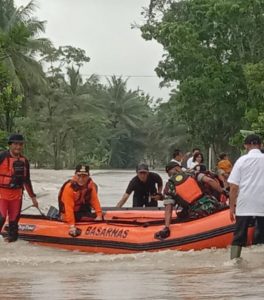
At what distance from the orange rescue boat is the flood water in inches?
5.9

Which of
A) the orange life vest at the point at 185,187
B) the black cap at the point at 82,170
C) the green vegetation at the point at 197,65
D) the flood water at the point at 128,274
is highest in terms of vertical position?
the green vegetation at the point at 197,65

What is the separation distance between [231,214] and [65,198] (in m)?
2.77

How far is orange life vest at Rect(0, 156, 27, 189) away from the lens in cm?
1084

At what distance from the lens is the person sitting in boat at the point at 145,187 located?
41.7ft

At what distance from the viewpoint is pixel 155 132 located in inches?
3590

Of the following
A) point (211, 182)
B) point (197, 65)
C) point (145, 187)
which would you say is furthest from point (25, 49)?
point (211, 182)

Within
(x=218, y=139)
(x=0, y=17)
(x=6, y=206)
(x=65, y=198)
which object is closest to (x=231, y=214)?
(x=65, y=198)

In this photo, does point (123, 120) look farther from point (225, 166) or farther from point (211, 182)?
point (211, 182)

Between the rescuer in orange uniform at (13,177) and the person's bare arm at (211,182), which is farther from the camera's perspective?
the rescuer in orange uniform at (13,177)

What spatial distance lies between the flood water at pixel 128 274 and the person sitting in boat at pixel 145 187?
2206 mm

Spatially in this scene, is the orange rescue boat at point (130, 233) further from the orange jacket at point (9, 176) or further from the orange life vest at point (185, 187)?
the orange jacket at point (9, 176)

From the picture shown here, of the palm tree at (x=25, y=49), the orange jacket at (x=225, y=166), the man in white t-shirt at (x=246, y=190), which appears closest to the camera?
the man in white t-shirt at (x=246, y=190)

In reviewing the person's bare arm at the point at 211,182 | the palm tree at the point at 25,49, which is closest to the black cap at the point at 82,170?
the person's bare arm at the point at 211,182

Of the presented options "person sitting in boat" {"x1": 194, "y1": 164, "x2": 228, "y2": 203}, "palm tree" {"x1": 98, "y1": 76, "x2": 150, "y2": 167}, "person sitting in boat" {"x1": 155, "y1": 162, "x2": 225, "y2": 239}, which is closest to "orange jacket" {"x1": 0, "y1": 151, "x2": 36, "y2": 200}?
"person sitting in boat" {"x1": 155, "y1": 162, "x2": 225, "y2": 239}
